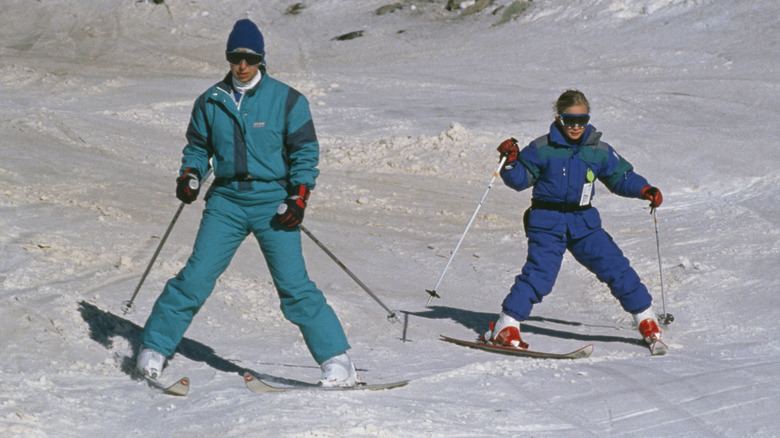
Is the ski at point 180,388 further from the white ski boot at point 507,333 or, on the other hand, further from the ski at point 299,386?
the white ski boot at point 507,333

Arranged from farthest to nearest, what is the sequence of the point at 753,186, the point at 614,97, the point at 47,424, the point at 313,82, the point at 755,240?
the point at 313,82 < the point at 614,97 < the point at 753,186 < the point at 755,240 < the point at 47,424

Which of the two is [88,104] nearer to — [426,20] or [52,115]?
[52,115]

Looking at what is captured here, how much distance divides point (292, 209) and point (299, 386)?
924 mm

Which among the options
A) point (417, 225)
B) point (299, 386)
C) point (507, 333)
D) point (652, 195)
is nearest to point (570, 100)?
point (652, 195)

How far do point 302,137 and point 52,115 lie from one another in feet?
29.6

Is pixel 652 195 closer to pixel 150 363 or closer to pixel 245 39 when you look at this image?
pixel 245 39

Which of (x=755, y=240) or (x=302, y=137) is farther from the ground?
(x=302, y=137)

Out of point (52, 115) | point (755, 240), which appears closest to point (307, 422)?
point (755, 240)

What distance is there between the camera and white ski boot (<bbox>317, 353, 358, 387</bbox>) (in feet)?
16.4

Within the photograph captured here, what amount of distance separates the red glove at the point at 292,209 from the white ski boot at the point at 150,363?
3.06ft

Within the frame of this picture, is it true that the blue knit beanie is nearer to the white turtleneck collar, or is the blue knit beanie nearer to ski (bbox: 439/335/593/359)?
the white turtleneck collar

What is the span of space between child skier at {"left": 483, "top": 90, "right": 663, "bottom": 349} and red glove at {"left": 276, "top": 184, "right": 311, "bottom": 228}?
6.01 feet

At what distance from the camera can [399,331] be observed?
277 inches

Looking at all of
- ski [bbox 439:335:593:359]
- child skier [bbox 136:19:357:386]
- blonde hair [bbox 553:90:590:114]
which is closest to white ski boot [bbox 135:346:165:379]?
child skier [bbox 136:19:357:386]
